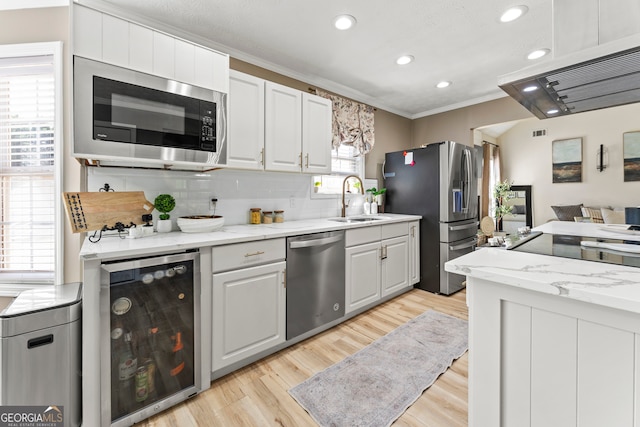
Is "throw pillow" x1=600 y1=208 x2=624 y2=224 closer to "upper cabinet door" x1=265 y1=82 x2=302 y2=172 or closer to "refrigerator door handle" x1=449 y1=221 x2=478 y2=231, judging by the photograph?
"refrigerator door handle" x1=449 y1=221 x2=478 y2=231

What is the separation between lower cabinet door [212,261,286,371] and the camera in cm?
170

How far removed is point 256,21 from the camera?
210cm

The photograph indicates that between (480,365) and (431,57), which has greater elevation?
(431,57)

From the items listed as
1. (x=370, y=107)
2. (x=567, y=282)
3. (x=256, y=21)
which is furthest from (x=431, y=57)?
(x=567, y=282)

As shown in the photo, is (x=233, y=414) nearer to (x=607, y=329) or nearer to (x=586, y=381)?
(x=586, y=381)

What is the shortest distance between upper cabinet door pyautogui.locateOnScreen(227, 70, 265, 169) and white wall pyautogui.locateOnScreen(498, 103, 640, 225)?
5741mm

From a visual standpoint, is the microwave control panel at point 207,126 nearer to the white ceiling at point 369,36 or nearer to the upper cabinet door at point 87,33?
the upper cabinet door at point 87,33

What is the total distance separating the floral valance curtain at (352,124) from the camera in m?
3.25

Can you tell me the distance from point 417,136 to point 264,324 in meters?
3.86

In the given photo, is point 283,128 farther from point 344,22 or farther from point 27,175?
point 27,175

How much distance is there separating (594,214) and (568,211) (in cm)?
34

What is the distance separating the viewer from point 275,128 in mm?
2361

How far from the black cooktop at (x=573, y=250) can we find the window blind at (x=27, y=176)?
3.10 meters

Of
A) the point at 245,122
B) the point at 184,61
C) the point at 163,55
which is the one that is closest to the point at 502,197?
the point at 245,122
